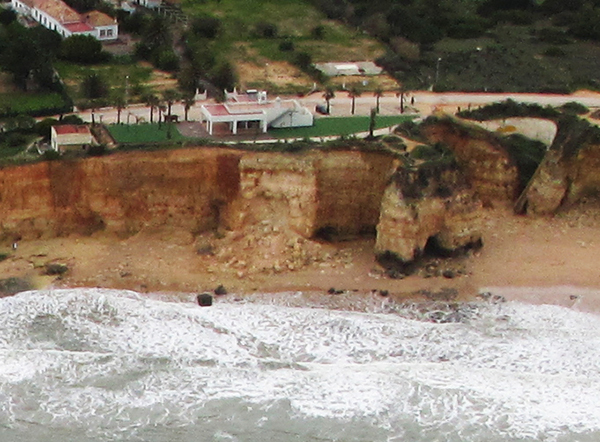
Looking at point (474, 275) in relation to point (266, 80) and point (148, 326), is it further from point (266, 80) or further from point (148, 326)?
point (266, 80)

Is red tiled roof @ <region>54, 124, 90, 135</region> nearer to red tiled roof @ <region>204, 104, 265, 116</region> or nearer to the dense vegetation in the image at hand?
red tiled roof @ <region>204, 104, 265, 116</region>

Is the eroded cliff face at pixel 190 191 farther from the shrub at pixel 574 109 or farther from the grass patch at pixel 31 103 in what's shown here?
the shrub at pixel 574 109

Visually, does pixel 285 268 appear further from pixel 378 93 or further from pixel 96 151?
pixel 378 93

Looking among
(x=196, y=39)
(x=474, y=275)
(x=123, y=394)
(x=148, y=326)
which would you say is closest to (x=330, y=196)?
(x=474, y=275)

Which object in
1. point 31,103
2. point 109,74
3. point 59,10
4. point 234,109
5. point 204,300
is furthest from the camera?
Result: point 59,10

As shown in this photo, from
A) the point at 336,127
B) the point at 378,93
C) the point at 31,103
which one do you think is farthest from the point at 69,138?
the point at 378,93

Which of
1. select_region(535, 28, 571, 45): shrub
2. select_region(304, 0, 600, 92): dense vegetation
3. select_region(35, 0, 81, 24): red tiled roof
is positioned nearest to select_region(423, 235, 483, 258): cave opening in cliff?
select_region(304, 0, 600, 92): dense vegetation
